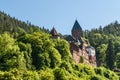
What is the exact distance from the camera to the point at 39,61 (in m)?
101

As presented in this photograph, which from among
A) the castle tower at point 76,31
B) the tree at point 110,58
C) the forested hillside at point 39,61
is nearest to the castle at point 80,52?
the tree at point 110,58

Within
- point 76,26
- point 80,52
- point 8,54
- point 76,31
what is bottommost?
point 8,54

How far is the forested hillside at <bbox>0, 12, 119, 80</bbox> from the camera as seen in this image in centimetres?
8808

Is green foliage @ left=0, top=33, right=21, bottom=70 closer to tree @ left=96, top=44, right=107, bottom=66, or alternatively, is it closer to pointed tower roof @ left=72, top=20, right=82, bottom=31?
tree @ left=96, top=44, right=107, bottom=66

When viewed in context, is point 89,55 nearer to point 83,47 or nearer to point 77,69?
point 83,47

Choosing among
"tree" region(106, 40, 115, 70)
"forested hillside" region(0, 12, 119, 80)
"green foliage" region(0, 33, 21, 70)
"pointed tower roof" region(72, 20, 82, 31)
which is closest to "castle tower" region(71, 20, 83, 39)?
A: "pointed tower roof" region(72, 20, 82, 31)

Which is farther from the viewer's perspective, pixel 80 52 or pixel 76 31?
pixel 76 31

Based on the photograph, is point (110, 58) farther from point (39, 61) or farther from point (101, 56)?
point (39, 61)

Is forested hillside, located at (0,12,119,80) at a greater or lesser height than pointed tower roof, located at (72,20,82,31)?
lesser

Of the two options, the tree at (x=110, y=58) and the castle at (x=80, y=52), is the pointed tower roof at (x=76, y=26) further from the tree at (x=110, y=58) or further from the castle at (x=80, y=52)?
the castle at (x=80, y=52)

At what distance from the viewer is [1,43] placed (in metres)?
99.6

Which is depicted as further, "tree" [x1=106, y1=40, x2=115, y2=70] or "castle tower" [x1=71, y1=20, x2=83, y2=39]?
"castle tower" [x1=71, y1=20, x2=83, y2=39]

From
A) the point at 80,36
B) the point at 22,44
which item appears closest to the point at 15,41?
the point at 22,44

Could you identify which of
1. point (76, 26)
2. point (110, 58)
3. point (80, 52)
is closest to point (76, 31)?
point (76, 26)
